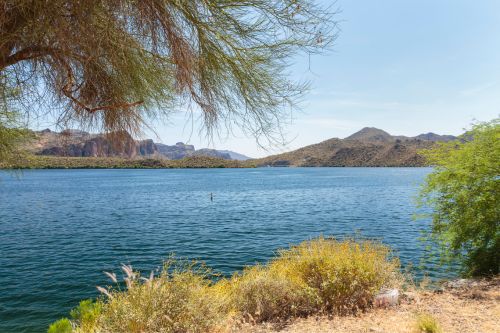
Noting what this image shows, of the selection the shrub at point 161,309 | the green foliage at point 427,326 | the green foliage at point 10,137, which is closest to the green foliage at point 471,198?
the green foliage at point 427,326

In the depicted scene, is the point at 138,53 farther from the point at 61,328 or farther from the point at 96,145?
the point at 61,328

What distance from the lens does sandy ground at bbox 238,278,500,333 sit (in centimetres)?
532

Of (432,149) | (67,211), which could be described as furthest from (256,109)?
(67,211)

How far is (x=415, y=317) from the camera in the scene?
573 centimetres

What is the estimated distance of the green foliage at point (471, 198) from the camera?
965 cm

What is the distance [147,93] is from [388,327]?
5228 mm

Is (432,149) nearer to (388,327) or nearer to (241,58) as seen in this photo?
(388,327)

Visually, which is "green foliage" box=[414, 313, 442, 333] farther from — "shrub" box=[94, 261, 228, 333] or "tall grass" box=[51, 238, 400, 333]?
"shrub" box=[94, 261, 228, 333]

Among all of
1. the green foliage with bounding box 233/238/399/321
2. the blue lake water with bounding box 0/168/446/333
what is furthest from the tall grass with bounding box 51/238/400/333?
the blue lake water with bounding box 0/168/446/333

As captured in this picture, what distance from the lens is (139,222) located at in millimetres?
30547

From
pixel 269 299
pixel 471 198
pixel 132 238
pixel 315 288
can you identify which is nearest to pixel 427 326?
pixel 315 288

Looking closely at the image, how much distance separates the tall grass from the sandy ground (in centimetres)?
44

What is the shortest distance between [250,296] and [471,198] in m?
7.75

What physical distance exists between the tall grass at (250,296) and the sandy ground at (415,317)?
0.44m
